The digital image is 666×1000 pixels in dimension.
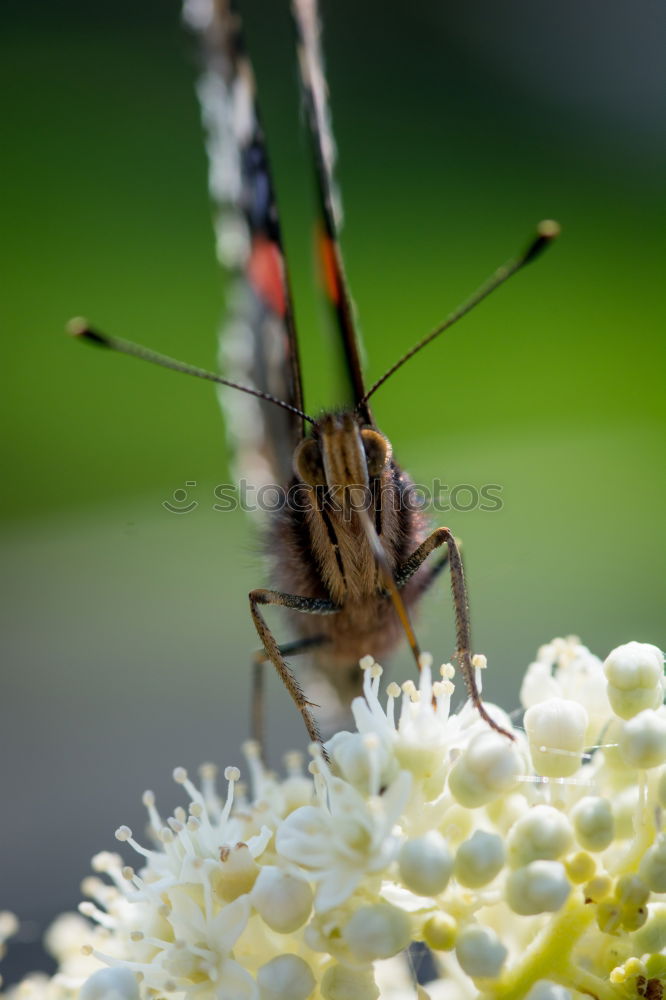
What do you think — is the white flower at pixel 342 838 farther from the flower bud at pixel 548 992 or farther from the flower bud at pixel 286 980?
the flower bud at pixel 548 992

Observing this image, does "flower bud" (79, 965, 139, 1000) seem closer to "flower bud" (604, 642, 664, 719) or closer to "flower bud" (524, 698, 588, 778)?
"flower bud" (524, 698, 588, 778)

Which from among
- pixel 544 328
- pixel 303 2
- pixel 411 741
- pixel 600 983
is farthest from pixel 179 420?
pixel 600 983

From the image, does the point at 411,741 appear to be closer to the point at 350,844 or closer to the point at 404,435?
the point at 350,844

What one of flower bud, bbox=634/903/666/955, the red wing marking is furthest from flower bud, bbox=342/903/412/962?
the red wing marking

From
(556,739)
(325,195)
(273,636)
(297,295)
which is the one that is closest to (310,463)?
(273,636)

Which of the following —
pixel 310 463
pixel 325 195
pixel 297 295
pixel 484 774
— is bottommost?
pixel 484 774

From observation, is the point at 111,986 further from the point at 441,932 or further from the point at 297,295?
the point at 297,295

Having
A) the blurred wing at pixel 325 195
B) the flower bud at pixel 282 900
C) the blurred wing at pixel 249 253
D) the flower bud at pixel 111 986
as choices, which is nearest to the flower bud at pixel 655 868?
the flower bud at pixel 282 900
